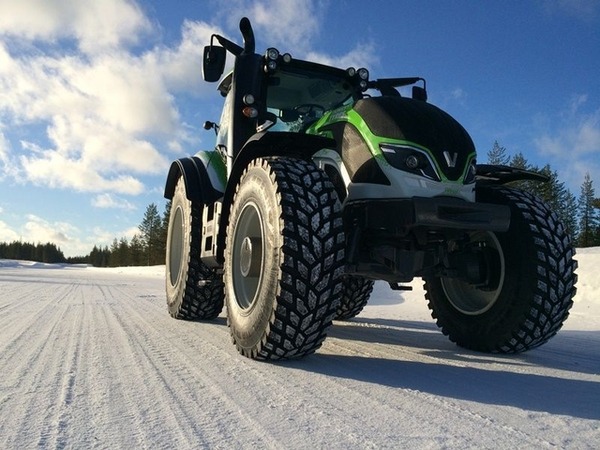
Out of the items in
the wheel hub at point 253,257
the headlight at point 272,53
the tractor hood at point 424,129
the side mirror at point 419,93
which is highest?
the headlight at point 272,53

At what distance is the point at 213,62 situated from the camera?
14.4ft

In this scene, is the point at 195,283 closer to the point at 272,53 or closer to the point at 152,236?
the point at 272,53

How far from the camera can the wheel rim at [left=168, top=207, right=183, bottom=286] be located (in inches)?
250

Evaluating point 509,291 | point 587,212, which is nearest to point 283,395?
point 509,291

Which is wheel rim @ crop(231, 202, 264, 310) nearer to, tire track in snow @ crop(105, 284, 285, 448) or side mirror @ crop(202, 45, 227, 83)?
tire track in snow @ crop(105, 284, 285, 448)

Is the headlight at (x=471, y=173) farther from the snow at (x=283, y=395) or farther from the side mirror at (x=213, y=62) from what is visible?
the side mirror at (x=213, y=62)

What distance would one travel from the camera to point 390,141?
124 inches

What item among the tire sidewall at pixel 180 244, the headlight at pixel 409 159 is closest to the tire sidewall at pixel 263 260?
the headlight at pixel 409 159

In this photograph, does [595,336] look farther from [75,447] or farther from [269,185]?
[75,447]

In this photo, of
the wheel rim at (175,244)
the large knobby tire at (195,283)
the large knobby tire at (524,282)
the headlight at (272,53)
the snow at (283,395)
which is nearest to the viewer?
the snow at (283,395)

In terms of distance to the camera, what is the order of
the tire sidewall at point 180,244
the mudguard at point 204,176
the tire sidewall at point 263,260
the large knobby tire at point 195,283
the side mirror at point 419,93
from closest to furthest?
1. the tire sidewall at point 263,260
2. the side mirror at point 419,93
3. the mudguard at point 204,176
4. the large knobby tire at point 195,283
5. the tire sidewall at point 180,244

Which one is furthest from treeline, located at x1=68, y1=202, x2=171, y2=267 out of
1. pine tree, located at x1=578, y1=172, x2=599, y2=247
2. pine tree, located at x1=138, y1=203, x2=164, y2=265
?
pine tree, located at x1=578, y1=172, x2=599, y2=247

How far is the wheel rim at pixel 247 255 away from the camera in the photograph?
326 centimetres

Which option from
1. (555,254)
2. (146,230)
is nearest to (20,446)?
(555,254)
